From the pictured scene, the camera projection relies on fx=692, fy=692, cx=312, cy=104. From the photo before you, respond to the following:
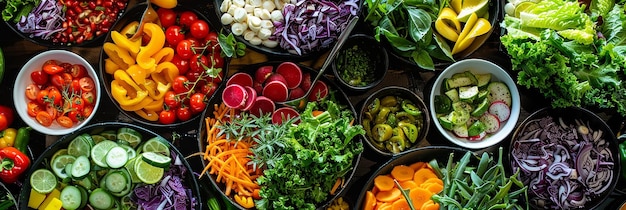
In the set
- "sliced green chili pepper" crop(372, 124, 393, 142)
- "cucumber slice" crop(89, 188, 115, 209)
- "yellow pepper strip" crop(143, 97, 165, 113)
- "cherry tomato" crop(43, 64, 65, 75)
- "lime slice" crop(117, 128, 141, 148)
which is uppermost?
"cherry tomato" crop(43, 64, 65, 75)

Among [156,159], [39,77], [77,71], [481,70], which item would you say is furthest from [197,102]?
[481,70]

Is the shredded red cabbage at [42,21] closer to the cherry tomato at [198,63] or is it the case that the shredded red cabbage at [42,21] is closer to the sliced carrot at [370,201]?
the cherry tomato at [198,63]

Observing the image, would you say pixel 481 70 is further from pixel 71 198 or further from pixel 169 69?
pixel 71 198

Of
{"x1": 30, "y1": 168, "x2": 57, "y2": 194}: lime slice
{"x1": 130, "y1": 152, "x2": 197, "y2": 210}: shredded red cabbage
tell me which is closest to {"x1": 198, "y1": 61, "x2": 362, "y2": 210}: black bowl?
{"x1": 130, "y1": 152, "x2": 197, "y2": 210}: shredded red cabbage

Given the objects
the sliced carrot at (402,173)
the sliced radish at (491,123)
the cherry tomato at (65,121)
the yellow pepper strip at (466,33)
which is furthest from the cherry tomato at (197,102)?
the sliced radish at (491,123)

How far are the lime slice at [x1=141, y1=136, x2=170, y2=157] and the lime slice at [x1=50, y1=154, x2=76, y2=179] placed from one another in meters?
0.30

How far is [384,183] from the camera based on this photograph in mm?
2785

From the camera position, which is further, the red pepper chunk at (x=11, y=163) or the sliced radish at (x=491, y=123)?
the sliced radish at (x=491, y=123)

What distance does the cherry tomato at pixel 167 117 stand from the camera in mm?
2838

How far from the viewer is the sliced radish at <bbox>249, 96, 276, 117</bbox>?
9.16ft

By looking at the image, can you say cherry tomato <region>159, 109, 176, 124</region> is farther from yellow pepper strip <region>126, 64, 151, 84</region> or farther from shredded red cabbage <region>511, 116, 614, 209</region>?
shredded red cabbage <region>511, 116, 614, 209</region>

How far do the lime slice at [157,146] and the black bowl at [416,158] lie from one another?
79 cm

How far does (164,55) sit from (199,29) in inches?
7.1

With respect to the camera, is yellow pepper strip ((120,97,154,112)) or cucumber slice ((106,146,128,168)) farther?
yellow pepper strip ((120,97,154,112))
